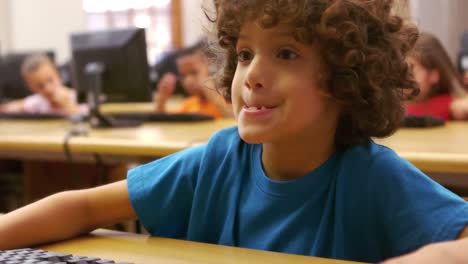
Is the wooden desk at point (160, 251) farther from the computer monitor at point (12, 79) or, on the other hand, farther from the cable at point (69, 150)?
the computer monitor at point (12, 79)

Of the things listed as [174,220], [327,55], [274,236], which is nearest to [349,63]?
[327,55]

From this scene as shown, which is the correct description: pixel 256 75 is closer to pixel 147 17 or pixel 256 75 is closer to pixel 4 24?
pixel 147 17

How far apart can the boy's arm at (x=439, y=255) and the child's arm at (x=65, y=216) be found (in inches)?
19.2

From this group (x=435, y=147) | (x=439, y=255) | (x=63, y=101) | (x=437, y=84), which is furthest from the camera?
(x=63, y=101)

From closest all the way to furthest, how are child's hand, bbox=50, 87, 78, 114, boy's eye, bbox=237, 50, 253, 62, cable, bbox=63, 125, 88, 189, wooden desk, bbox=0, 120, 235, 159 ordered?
1. boy's eye, bbox=237, 50, 253, 62
2. wooden desk, bbox=0, 120, 235, 159
3. cable, bbox=63, 125, 88, 189
4. child's hand, bbox=50, 87, 78, 114

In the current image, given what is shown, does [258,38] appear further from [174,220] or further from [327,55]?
[174,220]

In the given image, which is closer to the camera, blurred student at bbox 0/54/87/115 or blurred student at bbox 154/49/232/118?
blurred student at bbox 154/49/232/118

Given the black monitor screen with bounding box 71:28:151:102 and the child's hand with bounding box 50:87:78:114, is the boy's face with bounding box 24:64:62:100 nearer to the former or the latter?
the child's hand with bounding box 50:87:78:114

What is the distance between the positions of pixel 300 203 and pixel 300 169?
0.19 ft

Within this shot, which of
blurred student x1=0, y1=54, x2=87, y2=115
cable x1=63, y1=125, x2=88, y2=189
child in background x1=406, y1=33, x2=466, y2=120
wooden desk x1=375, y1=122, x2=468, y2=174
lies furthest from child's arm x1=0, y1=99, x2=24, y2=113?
wooden desk x1=375, y1=122, x2=468, y2=174

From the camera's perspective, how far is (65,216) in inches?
35.8

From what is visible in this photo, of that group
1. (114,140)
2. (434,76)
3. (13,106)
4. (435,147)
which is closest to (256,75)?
(435,147)

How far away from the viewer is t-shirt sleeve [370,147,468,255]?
0.78 metres

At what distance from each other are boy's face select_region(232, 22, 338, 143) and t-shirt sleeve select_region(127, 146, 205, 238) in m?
0.17
